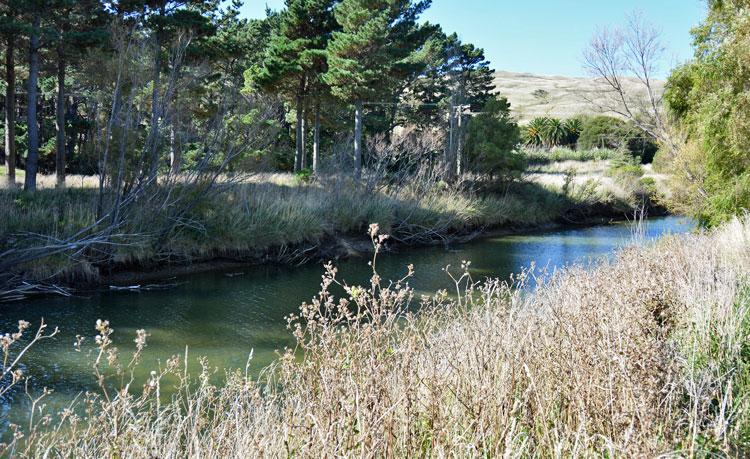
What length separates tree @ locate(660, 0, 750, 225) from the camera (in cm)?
1189

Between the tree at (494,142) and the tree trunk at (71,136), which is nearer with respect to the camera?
the tree at (494,142)

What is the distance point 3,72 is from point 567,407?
78.6 feet

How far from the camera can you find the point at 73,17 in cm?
1980

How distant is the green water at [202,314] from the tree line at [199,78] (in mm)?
2867

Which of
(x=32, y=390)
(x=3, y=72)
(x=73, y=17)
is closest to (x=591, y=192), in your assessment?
(x=73, y=17)

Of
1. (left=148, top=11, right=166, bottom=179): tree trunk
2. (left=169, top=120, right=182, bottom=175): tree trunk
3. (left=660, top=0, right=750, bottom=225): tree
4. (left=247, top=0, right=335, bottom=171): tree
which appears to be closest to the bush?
(left=247, top=0, right=335, bottom=171): tree

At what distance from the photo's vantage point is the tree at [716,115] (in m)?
11.9

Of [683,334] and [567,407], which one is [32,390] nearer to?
[567,407]

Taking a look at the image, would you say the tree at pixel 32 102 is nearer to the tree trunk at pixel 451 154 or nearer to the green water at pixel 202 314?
the green water at pixel 202 314

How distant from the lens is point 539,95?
8056cm

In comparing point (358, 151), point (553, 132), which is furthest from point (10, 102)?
point (553, 132)

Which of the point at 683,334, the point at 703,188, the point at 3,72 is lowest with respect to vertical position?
the point at 683,334

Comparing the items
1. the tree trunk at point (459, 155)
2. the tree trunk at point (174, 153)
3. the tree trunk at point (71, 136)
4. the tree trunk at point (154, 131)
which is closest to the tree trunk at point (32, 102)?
the tree trunk at point (174, 153)

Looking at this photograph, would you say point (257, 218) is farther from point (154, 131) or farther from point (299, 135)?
point (299, 135)
